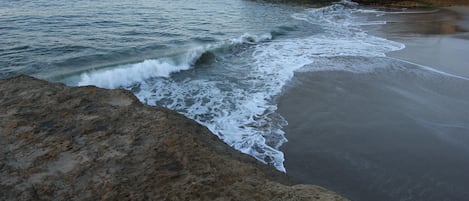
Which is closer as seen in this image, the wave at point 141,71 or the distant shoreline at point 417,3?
the wave at point 141,71

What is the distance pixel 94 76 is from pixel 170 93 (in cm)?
220

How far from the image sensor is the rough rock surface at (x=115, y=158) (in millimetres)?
2740

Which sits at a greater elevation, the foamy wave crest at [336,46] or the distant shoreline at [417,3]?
the distant shoreline at [417,3]

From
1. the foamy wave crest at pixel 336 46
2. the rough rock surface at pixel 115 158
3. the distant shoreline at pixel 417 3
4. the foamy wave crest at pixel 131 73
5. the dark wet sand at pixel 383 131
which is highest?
the distant shoreline at pixel 417 3

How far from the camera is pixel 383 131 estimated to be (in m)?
5.97

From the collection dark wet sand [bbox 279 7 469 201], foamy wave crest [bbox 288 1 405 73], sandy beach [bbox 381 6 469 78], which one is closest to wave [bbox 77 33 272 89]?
foamy wave crest [bbox 288 1 405 73]

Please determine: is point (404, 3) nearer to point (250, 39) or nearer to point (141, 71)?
point (250, 39)

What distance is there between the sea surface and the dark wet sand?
0.07ft

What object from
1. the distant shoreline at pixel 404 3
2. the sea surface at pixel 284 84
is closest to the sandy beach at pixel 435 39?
the sea surface at pixel 284 84

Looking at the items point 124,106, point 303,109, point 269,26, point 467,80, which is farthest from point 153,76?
point 269,26

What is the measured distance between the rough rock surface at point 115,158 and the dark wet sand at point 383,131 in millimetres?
1752

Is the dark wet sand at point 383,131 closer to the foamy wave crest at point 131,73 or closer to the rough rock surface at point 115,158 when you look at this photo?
the rough rock surface at point 115,158

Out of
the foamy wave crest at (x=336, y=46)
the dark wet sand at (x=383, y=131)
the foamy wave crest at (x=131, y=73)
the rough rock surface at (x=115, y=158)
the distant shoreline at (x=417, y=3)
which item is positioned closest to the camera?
the rough rock surface at (x=115, y=158)

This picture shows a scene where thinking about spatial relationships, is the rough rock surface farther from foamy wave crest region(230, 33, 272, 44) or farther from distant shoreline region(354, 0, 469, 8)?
distant shoreline region(354, 0, 469, 8)
